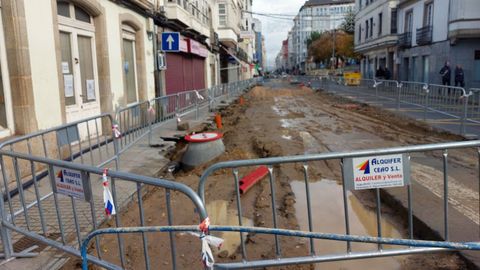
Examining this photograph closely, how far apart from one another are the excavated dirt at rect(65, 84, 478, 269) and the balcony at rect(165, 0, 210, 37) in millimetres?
4826

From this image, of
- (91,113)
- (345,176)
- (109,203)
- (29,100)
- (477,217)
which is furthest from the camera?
(91,113)

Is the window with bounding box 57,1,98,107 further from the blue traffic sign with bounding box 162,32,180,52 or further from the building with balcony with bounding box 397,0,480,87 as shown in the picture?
the building with balcony with bounding box 397,0,480,87

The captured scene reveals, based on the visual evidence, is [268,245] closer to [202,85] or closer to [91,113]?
[91,113]

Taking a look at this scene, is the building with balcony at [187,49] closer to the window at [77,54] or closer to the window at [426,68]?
the window at [77,54]

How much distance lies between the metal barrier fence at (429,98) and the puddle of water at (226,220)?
7.70 m

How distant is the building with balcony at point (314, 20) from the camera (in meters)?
122

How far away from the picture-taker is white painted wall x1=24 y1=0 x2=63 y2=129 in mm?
7297

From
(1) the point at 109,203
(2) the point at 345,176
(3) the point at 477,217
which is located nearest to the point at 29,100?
(1) the point at 109,203

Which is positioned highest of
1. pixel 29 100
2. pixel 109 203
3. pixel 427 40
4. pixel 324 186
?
pixel 427 40

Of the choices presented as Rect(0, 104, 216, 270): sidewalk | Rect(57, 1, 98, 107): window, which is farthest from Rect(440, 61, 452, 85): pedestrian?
Rect(57, 1, 98, 107): window

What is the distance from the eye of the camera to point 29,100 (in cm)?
715

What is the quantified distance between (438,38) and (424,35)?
6.66 ft

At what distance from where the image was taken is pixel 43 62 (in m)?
7.64

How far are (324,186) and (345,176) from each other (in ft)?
10.8
